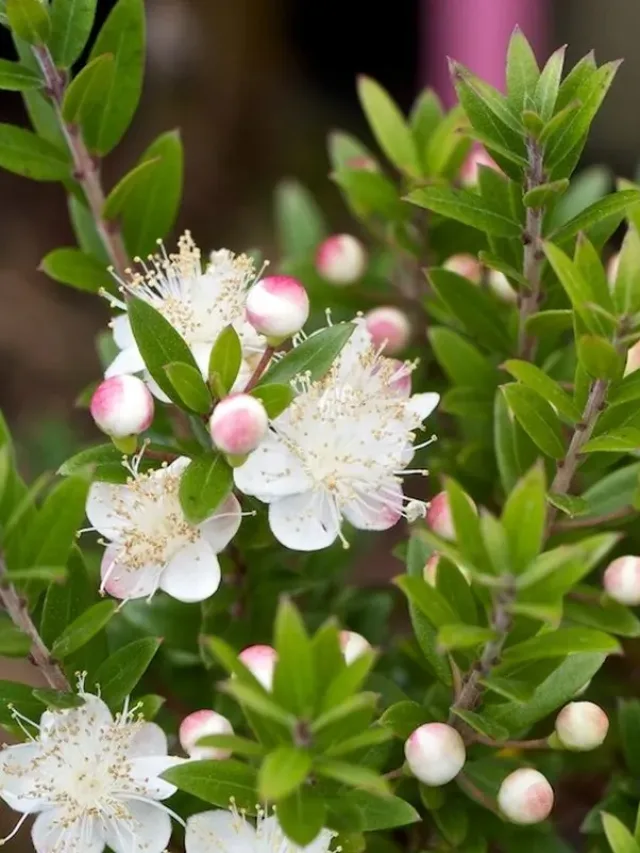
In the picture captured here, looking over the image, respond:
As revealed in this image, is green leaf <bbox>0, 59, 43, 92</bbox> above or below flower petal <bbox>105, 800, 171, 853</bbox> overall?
above

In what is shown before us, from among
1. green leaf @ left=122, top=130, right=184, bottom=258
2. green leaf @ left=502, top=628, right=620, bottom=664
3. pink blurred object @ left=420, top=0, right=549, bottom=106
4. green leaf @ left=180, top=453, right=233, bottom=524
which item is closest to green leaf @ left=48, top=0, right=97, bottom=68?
green leaf @ left=122, top=130, right=184, bottom=258

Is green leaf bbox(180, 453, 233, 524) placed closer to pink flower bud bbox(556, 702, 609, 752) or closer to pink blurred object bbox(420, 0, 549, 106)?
pink flower bud bbox(556, 702, 609, 752)

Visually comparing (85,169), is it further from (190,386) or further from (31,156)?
(190,386)

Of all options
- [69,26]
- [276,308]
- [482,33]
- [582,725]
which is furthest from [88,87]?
[482,33]

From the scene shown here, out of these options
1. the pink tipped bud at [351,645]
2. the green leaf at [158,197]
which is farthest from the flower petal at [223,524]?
the green leaf at [158,197]

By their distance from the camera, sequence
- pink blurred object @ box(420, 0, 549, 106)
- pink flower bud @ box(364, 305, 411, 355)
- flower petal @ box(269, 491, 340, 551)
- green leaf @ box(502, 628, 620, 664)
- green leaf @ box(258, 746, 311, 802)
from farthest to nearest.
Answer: pink blurred object @ box(420, 0, 549, 106) < pink flower bud @ box(364, 305, 411, 355) < flower petal @ box(269, 491, 340, 551) < green leaf @ box(502, 628, 620, 664) < green leaf @ box(258, 746, 311, 802)

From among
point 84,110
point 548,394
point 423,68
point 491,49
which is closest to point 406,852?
point 548,394

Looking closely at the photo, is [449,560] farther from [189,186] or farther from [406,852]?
[189,186]
